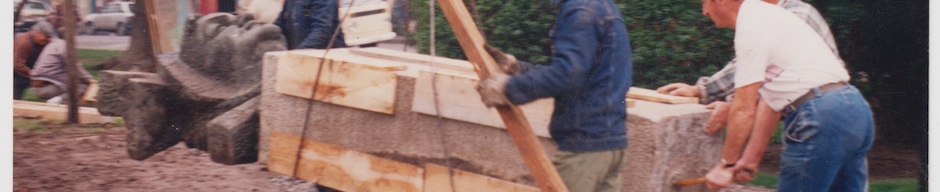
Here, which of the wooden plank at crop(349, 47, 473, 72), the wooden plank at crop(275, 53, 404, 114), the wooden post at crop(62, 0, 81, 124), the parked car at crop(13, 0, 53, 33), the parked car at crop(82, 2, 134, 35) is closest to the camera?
the wooden plank at crop(275, 53, 404, 114)

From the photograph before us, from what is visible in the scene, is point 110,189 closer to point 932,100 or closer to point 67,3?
point 67,3

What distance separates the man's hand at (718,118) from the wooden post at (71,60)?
14.9ft

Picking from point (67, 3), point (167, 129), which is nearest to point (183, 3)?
point (67, 3)

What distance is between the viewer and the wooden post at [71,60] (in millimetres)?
6660

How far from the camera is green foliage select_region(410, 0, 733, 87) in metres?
5.18

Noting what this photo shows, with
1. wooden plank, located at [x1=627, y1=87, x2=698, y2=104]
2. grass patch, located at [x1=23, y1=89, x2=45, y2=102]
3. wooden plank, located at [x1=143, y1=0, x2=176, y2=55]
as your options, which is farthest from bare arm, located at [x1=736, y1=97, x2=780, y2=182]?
grass patch, located at [x1=23, y1=89, x2=45, y2=102]

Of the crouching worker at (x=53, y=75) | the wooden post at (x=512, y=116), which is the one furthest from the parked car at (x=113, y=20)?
the wooden post at (x=512, y=116)

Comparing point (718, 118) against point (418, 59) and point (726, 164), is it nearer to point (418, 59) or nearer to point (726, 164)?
point (726, 164)

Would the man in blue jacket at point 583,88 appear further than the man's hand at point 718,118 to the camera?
No

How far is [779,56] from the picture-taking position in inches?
125

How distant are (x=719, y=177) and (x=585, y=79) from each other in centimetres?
57

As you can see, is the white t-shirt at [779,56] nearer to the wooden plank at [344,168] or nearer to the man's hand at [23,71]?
the wooden plank at [344,168]

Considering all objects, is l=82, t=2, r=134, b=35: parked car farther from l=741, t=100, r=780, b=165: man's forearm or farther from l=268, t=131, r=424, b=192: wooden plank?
l=741, t=100, r=780, b=165: man's forearm

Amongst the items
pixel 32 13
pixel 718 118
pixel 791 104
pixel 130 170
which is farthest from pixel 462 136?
pixel 32 13
